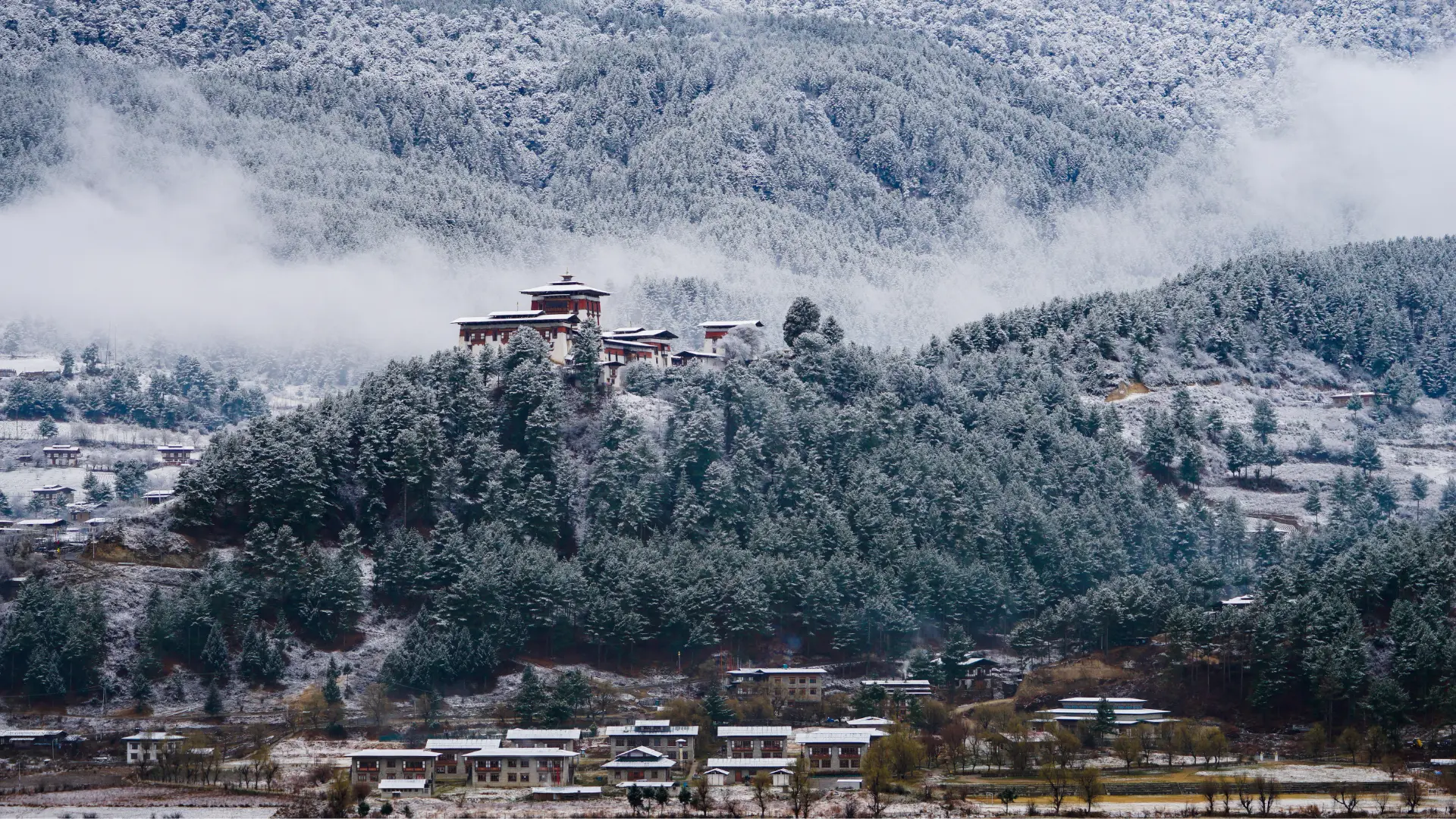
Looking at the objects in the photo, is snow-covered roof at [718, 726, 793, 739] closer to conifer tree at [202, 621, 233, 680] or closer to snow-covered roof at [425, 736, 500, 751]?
snow-covered roof at [425, 736, 500, 751]

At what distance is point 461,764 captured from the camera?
141m

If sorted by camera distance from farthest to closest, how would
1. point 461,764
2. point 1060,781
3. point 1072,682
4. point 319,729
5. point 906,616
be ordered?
1. point 906,616
2. point 1072,682
3. point 319,729
4. point 461,764
5. point 1060,781

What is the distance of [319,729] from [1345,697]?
67997 millimetres

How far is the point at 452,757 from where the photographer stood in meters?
141

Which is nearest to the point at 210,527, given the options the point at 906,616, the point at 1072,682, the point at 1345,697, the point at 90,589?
the point at 90,589

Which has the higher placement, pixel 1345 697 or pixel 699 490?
pixel 699 490

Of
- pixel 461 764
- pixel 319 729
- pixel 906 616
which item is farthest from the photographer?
pixel 906 616

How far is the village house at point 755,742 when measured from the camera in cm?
14338

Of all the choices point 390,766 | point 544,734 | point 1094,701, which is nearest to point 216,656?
point 390,766

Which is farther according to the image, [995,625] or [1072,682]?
[995,625]

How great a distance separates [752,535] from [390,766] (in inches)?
1948

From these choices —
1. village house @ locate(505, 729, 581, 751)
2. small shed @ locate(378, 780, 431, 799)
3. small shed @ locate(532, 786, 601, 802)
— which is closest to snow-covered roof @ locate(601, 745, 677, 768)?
small shed @ locate(532, 786, 601, 802)

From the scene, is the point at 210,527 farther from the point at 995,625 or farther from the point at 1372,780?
the point at 1372,780

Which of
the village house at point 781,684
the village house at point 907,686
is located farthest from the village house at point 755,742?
the village house at point 781,684
